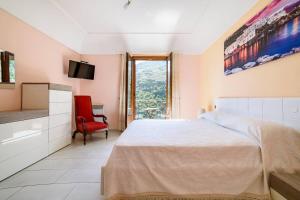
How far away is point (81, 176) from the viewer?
2264 millimetres

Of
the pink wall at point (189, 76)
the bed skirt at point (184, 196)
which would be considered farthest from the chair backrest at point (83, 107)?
the bed skirt at point (184, 196)

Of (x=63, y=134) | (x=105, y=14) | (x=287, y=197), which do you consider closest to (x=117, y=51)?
(x=105, y=14)

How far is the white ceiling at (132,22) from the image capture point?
3.05m

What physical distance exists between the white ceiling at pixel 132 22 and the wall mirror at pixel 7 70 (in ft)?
2.53

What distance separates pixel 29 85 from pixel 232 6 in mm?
3876

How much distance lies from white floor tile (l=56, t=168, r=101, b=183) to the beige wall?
2549 mm

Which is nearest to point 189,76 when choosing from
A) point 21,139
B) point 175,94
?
point 175,94

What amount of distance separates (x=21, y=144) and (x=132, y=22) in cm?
320

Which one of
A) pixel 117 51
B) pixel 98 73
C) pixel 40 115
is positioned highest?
pixel 117 51

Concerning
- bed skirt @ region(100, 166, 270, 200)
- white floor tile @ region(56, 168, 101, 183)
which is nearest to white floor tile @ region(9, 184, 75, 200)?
white floor tile @ region(56, 168, 101, 183)

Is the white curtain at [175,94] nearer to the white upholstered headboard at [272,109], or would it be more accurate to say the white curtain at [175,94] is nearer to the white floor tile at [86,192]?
the white upholstered headboard at [272,109]

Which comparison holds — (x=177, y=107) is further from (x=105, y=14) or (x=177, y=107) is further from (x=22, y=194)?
(x=22, y=194)

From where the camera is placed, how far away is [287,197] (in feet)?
4.19

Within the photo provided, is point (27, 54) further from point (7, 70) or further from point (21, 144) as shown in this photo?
point (21, 144)
